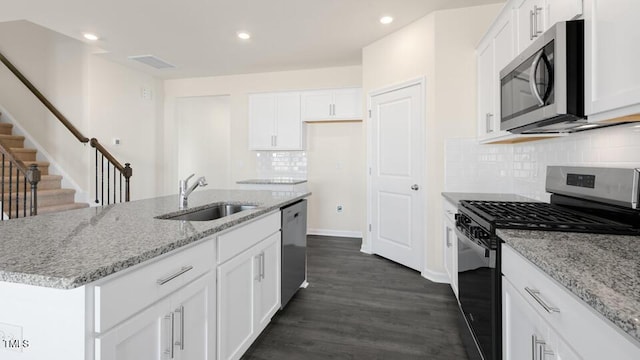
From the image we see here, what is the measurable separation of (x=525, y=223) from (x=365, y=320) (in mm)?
1419

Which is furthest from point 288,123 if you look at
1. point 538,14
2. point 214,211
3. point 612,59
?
point 612,59

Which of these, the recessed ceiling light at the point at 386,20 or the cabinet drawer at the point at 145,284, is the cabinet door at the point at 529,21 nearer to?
the recessed ceiling light at the point at 386,20

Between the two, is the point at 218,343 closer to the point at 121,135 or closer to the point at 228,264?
the point at 228,264

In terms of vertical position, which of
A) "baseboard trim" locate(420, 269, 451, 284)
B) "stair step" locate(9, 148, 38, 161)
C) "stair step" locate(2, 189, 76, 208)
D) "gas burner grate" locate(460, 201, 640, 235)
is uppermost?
"stair step" locate(9, 148, 38, 161)

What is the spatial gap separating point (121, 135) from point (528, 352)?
555cm

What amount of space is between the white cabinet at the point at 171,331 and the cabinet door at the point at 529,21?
82.9 inches

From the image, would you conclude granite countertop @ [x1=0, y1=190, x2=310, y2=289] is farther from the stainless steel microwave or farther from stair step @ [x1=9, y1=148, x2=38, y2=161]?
stair step @ [x1=9, y1=148, x2=38, y2=161]

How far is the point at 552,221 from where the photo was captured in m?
1.37

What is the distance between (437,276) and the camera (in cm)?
312

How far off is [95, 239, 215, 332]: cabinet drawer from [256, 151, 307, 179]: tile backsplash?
3.91 metres

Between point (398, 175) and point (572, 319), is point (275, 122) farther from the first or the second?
point (572, 319)

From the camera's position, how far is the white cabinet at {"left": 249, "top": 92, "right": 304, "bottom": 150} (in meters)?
5.00

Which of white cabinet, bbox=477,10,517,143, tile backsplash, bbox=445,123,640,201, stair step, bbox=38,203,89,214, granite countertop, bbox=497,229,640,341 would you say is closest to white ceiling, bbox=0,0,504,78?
white cabinet, bbox=477,10,517,143

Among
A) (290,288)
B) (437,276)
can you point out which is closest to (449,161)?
(437,276)
